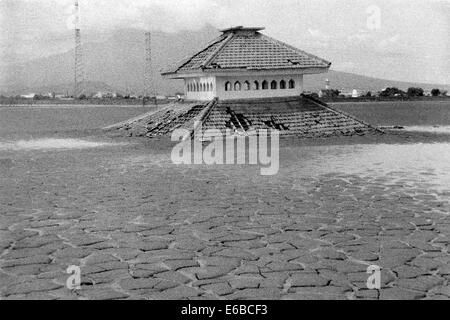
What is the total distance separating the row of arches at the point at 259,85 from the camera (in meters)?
23.3

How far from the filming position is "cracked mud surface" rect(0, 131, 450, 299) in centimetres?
568

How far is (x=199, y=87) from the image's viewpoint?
24297 millimetres

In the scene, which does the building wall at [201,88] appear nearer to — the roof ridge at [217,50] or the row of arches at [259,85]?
the row of arches at [259,85]

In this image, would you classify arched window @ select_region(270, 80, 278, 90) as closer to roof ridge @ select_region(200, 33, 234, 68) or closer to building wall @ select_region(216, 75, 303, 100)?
building wall @ select_region(216, 75, 303, 100)

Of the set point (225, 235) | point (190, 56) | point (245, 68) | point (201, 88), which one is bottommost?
point (225, 235)

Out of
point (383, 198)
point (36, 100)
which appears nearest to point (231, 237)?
point (383, 198)

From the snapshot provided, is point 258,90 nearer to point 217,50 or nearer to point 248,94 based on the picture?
point 248,94

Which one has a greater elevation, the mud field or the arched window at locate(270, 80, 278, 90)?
the arched window at locate(270, 80, 278, 90)

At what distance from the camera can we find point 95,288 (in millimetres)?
5625

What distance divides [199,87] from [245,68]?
239 cm

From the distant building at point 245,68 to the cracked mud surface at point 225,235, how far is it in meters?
10.3

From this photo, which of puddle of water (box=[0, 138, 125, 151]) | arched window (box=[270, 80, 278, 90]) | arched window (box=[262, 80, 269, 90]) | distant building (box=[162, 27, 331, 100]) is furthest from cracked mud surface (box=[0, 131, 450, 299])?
arched window (box=[270, 80, 278, 90])

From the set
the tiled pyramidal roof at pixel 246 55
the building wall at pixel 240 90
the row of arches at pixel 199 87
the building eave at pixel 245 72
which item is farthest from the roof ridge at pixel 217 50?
the row of arches at pixel 199 87

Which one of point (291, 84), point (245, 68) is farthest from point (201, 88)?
point (291, 84)
